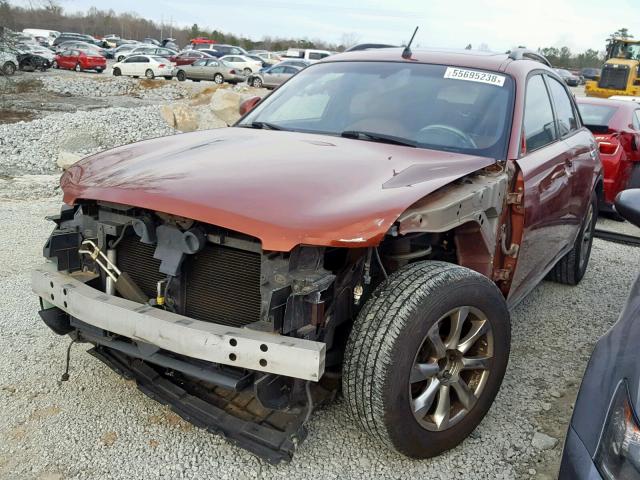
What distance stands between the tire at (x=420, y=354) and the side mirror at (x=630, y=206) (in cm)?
72

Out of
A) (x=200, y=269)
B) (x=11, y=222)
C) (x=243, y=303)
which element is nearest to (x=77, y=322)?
(x=200, y=269)

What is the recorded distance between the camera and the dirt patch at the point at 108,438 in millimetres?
2828

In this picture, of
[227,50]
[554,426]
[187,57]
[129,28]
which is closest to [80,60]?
[187,57]

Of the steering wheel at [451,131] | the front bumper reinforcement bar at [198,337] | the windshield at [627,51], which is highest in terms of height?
the windshield at [627,51]

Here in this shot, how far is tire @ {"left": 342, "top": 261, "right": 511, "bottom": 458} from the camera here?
244cm

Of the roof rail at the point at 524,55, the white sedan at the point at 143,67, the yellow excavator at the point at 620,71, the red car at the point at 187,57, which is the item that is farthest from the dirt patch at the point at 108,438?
the red car at the point at 187,57

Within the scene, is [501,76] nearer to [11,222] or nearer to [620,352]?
[620,352]

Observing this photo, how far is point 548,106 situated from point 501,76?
0.70 meters

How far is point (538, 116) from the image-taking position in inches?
156

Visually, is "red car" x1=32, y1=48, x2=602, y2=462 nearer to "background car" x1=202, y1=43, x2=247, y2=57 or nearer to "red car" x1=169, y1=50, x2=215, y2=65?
"red car" x1=169, y1=50, x2=215, y2=65

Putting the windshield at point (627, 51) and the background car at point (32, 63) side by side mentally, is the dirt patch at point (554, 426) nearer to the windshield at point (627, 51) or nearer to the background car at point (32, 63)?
the windshield at point (627, 51)

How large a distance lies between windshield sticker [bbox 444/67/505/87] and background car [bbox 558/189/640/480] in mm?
1965

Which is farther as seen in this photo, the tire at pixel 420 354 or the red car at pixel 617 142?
the red car at pixel 617 142

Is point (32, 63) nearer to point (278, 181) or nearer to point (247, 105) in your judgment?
point (247, 105)
